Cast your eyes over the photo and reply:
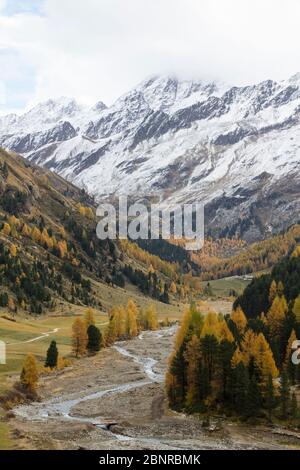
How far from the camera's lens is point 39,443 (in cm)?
6900

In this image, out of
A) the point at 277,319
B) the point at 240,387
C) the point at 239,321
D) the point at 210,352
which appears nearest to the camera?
the point at 240,387

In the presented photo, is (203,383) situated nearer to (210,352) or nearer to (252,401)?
(210,352)

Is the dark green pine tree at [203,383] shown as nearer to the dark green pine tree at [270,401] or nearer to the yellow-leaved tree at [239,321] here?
the dark green pine tree at [270,401]

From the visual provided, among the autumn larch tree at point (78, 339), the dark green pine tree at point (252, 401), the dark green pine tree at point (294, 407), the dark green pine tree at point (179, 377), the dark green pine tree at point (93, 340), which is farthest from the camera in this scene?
the dark green pine tree at point (93, 340)

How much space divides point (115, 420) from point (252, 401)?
2058 cm

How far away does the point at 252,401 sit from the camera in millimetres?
81750

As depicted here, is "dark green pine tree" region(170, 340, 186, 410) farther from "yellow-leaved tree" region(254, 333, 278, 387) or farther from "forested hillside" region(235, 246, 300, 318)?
"forested hillside" region(235, 246, 300, 318)

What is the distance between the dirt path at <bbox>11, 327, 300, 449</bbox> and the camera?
71.6 m

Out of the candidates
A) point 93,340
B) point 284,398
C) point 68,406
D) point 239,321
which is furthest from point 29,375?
point 93,340

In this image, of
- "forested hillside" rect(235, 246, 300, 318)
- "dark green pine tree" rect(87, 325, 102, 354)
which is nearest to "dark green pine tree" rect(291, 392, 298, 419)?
"forested hillside" rect(235, 246, 300, 318)

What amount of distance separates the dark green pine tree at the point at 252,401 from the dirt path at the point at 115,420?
10.4 feet

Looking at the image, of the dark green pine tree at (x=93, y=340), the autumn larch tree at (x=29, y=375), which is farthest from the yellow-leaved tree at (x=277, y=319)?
the dark green pine tree at (x=93, y=340)

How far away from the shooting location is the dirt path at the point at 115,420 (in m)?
71.6
